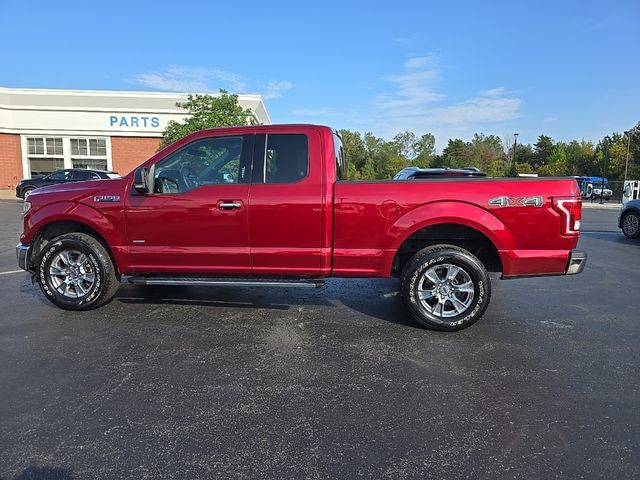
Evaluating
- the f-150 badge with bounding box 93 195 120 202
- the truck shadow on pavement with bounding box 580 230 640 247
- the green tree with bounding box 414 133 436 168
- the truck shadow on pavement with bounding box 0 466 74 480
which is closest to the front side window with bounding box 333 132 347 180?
the f-150 badge with bounding box 93 195 120 202

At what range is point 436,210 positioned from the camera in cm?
459

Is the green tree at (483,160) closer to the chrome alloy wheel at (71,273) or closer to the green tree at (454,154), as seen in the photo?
the green tree at (454,154)

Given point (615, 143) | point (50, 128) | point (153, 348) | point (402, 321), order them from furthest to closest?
point (615, 143), point (50, 128), point (402, 321), point (153, 348)

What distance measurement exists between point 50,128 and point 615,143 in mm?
56706

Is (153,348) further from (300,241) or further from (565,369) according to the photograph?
(565,369)

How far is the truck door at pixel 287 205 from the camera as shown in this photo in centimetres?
476

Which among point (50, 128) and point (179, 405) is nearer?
point (179, 405)

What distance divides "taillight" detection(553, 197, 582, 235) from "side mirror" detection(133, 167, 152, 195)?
13.7ft

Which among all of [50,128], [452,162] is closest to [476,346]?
[50,128]

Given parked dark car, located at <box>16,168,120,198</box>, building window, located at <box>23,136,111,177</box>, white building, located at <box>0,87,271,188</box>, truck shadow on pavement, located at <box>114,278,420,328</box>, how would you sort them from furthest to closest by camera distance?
1. building window, located at <box>23,136,111,177</box>
2. white building, located at <box>0,87,271,188</box>
3. parked dark car, located at <box>16,168,120,198</box>
4. truck shadow on pavement, located at <box>114,278,420,328</box>

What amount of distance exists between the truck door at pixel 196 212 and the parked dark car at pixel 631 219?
11697 millimetres

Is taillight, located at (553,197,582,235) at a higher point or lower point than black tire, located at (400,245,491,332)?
higher

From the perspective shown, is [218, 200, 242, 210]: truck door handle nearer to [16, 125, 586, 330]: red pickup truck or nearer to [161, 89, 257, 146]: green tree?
[16, 125, 586, 330]: red pickup truck

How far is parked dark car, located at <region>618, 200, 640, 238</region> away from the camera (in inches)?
480
